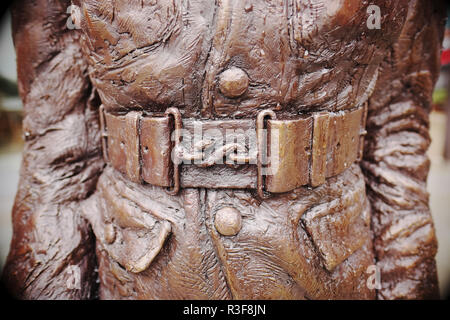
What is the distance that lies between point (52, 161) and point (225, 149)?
0.49 m

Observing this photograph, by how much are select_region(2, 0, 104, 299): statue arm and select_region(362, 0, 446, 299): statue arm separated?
75 cm

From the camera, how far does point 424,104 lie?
88 centimetres

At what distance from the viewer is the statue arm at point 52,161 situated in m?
0.84

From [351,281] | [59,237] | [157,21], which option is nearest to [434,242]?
[351,281]

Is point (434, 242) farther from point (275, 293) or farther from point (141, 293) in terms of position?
point (141, 293)

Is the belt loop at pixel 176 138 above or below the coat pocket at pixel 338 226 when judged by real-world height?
above

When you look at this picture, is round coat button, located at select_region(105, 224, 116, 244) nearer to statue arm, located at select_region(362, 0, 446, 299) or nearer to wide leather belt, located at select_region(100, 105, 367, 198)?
wide leather belt, located at select_region(100, 105, 367, 198)

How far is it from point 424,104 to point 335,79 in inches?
14.0

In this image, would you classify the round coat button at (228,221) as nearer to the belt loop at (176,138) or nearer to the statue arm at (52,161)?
the belt loop at (176,138)

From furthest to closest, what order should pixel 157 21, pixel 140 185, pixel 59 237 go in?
pixel 59 237
pixel 140 185
pixel 157 21

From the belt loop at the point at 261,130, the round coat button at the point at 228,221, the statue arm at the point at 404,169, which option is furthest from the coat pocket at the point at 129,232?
the statue arm at the point at 404,169

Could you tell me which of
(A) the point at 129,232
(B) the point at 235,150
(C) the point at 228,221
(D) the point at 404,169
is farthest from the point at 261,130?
(D) the point at 404,169

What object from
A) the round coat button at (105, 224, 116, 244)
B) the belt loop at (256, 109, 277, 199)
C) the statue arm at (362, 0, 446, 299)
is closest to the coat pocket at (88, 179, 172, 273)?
the round coat button at (105, 224, 116, 244)

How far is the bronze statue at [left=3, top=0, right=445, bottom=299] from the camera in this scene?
0.63m
